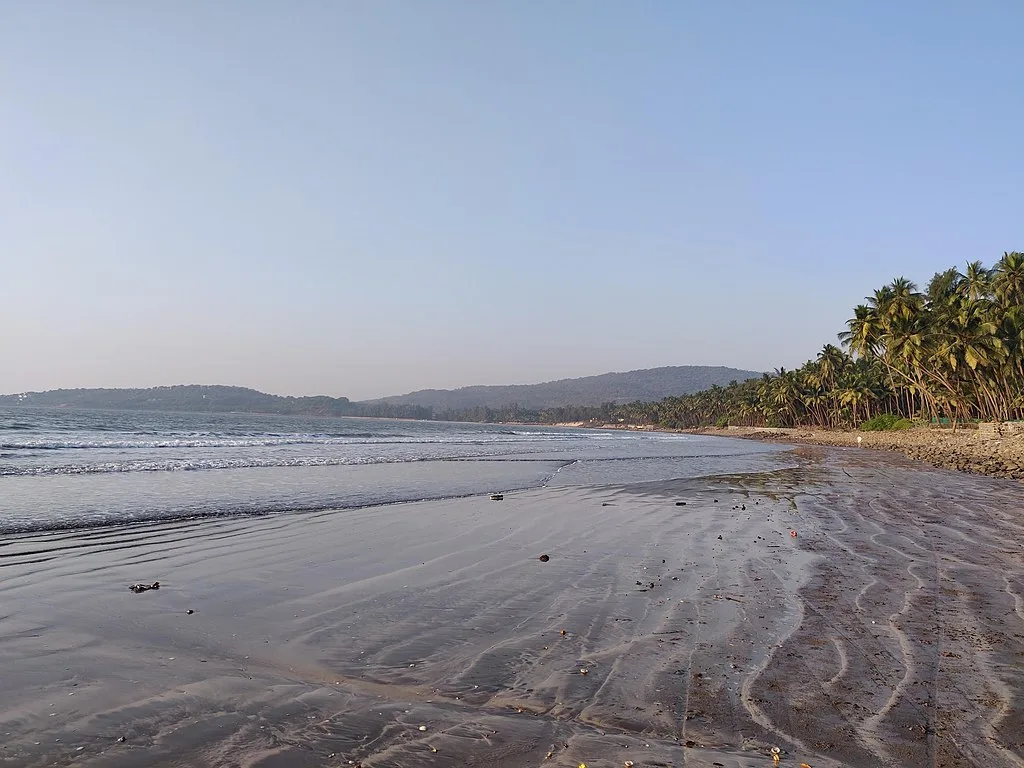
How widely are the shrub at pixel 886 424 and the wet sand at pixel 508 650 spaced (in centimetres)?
6538

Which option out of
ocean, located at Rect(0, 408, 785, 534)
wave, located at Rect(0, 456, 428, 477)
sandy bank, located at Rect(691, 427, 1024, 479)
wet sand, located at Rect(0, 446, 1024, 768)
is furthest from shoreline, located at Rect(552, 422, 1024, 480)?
wave, located at Rect(0, 456, 428, 477)

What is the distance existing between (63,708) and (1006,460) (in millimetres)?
38272

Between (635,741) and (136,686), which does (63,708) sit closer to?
(136,686)

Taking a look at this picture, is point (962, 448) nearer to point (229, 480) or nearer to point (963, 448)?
point (963, 448)

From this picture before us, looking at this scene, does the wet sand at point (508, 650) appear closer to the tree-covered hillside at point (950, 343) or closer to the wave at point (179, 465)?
the wave at point (179, 465)

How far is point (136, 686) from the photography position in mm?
4645

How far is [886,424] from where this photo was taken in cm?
7306

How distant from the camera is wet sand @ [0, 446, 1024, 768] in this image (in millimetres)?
3842

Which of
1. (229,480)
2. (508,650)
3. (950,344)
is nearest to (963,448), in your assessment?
(950,344)

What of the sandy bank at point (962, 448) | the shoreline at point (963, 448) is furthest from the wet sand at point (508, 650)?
the shoreline at point (963, 448)

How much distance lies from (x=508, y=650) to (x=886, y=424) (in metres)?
79.7

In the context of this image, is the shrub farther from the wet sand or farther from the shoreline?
the wet sand

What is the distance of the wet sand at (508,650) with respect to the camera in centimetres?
384

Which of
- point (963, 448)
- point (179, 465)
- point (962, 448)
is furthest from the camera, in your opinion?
point (962, 448)
